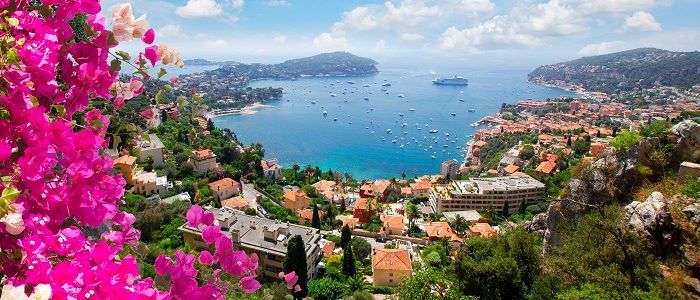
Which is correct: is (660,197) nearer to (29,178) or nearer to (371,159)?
(29,178)

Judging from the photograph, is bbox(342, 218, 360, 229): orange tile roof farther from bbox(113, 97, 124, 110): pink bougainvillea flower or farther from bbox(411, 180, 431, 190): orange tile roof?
bbox(113, 97, 124, 110): pink bougainvillea flower

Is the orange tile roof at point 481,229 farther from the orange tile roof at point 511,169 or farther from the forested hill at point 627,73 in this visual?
the forested hill at point 627,73

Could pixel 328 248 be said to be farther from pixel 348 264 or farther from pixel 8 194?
pixel 8 194

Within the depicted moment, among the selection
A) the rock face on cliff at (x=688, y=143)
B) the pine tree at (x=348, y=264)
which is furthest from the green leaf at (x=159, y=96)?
the pine tree at (x=348, y=264)

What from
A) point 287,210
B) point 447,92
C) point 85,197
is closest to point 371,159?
point 287,210

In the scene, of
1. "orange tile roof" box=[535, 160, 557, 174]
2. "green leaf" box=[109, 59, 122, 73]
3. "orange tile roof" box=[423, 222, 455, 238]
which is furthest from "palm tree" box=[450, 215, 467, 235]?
"green leaf" box=[109, 59, 122, 73]

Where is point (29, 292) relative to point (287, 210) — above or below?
above
